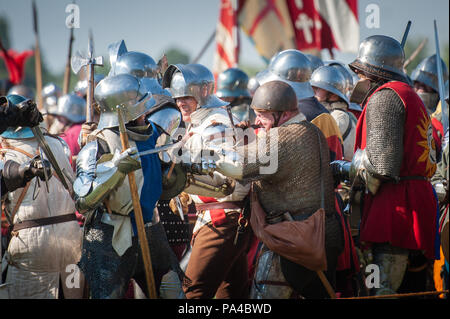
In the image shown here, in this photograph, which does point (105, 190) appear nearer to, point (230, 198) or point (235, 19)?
point (230, 198)

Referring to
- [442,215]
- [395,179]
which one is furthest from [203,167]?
[442,215]

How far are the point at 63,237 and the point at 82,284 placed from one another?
0.44 metres

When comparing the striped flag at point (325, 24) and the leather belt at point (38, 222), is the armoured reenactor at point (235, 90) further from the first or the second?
the leather belt at point (38, 222)

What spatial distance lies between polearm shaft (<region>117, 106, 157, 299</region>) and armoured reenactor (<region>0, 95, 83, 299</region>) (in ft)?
4.26

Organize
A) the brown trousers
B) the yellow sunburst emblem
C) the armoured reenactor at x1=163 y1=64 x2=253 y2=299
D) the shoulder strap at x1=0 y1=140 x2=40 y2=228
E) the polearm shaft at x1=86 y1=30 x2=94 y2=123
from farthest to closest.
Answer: the polearm shaft at x1=86 y1=30 x2=94 y2=123 < the shoulder strap at x1=0 y1=140 x2=40 y2=228 < the brown trousers < the armoured reenactor at x1=163 y1=64 x2=253 y2=299 < the yellow sunburst emblem

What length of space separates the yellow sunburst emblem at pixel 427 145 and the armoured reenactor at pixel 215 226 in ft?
4.43

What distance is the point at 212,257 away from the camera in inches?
212

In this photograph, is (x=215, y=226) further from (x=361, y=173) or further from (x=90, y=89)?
(x=90, y=89)

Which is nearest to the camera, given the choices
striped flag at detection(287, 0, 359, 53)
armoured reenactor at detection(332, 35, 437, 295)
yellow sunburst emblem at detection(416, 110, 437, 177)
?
armoured reenactor at detection(332, 35, 437, 295)

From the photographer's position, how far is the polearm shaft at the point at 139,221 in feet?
14.2

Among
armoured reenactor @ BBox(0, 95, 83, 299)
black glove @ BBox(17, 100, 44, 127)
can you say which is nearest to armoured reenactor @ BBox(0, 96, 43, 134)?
black glove @ BBox(17, 100, 44, 127)

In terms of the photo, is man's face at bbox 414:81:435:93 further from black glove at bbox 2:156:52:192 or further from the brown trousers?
black glove at bbox 2:156:52:192

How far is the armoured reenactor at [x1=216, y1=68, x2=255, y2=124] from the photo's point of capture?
974 centimetres

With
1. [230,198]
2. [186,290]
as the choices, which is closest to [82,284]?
[186,290]
